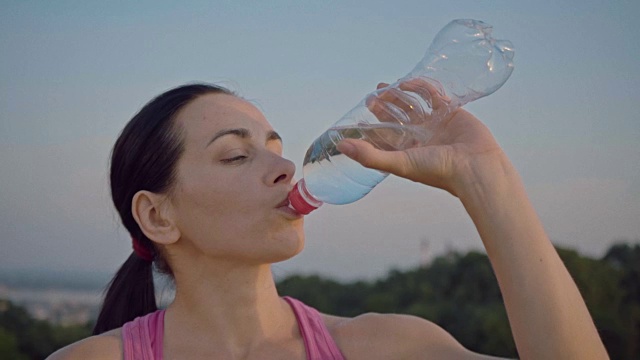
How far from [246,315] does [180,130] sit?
667 millimetres

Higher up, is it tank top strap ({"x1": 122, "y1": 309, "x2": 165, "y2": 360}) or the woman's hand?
the woman's hand

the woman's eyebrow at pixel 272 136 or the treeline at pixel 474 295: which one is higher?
the woman's eyebrow at pixel 272 136

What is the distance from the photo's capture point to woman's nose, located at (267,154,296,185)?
8.40 ft

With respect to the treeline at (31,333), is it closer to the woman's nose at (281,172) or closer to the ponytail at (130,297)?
the ponytail at (130,297)

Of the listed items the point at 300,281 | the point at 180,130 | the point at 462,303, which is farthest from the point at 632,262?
the point at 180,130

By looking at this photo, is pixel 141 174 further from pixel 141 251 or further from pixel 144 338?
pixel 144 338

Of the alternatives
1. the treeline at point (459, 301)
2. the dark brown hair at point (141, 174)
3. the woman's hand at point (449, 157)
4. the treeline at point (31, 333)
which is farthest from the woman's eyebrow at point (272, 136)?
the treeline at point (31, 333)

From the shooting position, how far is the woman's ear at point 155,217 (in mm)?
2805

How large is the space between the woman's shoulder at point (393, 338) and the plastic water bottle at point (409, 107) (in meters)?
0.42

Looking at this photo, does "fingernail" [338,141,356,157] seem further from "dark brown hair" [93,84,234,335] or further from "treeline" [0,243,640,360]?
"treeline" [0,243,640,360]

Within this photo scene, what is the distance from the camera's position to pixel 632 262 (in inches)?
271

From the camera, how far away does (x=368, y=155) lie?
206 centimetres

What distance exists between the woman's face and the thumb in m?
0.50

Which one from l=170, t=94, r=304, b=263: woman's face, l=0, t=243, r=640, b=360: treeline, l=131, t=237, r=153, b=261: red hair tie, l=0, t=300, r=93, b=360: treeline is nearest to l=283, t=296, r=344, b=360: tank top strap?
l=170, t=94, r=304, b=263: woman's face
